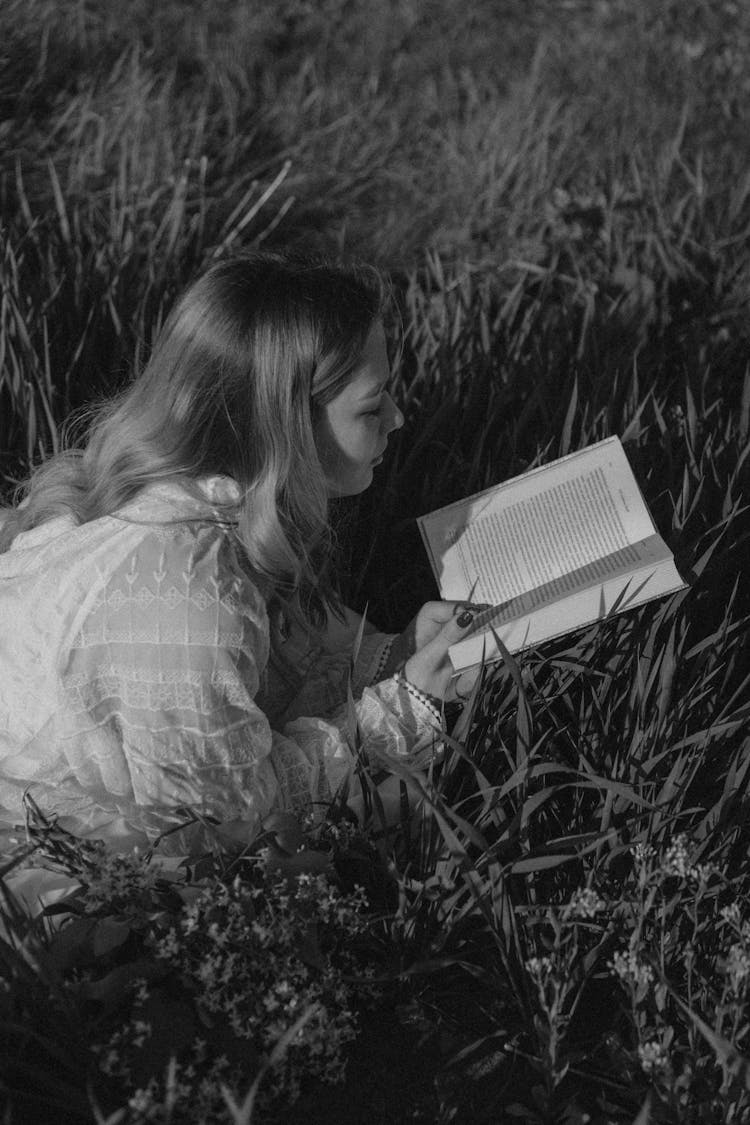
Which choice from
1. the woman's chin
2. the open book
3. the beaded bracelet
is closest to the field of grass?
the open book

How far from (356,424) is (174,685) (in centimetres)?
57

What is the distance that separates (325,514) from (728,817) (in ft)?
2.74

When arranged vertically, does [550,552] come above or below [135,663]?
below

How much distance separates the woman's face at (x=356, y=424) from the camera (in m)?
2.01

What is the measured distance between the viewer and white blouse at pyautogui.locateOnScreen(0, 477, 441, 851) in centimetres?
175

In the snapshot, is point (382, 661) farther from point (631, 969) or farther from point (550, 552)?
point (631, 969)

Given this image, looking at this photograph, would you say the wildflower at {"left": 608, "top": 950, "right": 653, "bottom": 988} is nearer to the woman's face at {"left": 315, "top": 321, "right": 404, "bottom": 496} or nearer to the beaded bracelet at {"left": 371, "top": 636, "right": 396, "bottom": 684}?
the beaded bracelet at {"left": 371, "top": 636, "right": 396, "bottom": 684}

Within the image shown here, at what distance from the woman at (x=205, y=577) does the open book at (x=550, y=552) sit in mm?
86

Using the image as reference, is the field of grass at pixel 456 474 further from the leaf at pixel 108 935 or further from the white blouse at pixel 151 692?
the white blouse at pixel 151 692

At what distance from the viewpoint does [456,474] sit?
2.68m

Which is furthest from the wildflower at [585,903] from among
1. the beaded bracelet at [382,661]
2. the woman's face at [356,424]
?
the woman's face at [356,424]

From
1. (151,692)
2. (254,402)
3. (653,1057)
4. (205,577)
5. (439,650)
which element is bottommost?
(653,1057)

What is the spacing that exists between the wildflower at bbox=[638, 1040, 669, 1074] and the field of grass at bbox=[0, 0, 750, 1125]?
0.01 metres

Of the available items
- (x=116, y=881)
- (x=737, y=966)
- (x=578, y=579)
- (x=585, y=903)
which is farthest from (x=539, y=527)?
(x=116, y=881)
